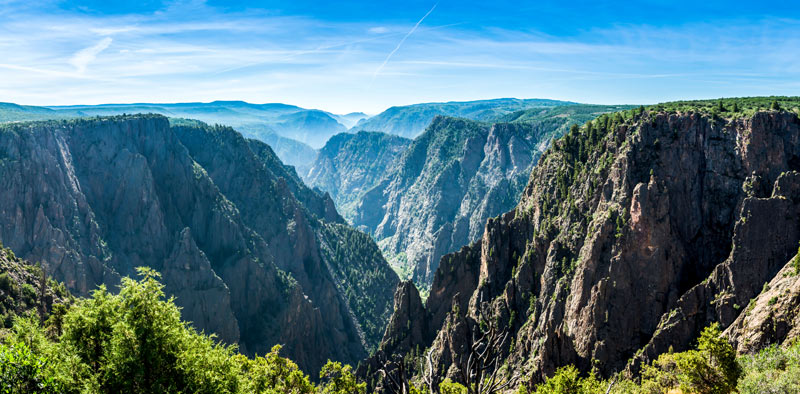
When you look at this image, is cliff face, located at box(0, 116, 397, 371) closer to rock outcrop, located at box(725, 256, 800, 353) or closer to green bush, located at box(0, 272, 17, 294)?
green bush, located at box(0, 272, 17, 294)

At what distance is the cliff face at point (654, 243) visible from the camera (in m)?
55.0

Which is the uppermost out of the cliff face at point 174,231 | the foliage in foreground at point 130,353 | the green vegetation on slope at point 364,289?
the foliage in foreground at point 130,353

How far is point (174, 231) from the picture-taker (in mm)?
139750

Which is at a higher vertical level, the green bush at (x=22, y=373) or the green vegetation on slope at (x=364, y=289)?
the green bush at (x=22, y=373)

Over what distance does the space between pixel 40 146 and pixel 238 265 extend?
184 feet

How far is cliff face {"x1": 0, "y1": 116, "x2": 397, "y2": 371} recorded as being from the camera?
4481 inches

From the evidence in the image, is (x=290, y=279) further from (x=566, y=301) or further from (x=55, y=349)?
(x=55, y=349)

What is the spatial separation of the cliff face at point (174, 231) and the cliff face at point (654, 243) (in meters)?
71.3

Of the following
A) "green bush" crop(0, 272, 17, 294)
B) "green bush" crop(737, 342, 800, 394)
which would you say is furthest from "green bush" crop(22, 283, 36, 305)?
"green bush" crop(737, 342, 800, 394)

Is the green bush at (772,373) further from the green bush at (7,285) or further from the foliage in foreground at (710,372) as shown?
the green bush at (7,285)

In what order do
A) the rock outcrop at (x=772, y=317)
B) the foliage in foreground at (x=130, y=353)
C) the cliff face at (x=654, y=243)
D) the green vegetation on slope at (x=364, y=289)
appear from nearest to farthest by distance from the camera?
1. the foliage in foreground at (x=130, y=353)
2. the rock outcrop at (x=772, y=317)
3. the cliff face at (x=654, y=243)
4. the green vegetation on slope at (x=364, y=289)

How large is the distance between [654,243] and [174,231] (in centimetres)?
12177

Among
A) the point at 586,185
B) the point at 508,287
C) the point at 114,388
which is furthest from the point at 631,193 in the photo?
the point at 114,388

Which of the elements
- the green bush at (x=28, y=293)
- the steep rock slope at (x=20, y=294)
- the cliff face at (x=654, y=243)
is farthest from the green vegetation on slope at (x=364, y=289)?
the green bush at (x=28, y=293)
